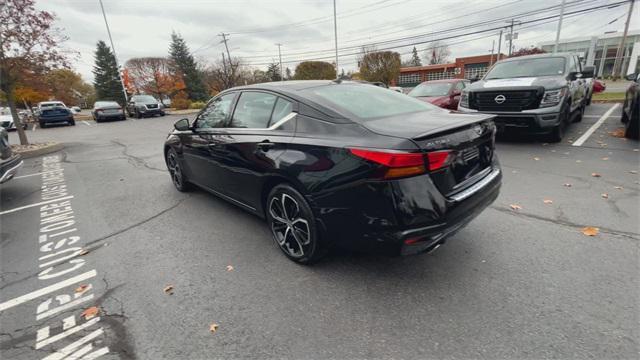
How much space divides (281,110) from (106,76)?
57.2 m

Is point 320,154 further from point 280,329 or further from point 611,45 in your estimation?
point 611,45

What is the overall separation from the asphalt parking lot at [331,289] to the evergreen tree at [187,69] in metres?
47.2

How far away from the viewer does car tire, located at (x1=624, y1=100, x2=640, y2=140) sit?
6.42m

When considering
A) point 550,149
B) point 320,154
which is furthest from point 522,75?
point 320,154

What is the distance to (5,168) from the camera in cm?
473

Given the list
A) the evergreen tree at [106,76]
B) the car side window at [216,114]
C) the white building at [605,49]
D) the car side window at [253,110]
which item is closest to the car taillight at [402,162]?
the car side window at [253,110]

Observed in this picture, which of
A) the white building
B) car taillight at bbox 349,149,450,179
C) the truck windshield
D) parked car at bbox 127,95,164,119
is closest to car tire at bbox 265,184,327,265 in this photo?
car taillight at bbox 349,149,450,179

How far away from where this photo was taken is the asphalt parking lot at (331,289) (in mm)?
1971

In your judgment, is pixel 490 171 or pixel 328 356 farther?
pixel 490 171

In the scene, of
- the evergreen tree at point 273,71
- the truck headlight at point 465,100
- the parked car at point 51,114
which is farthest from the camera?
the evergreen tree at point 273,71

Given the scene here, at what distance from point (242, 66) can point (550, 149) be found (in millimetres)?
55617

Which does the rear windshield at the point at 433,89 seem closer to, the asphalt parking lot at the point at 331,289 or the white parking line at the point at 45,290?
the asphalt parking lot at the point at 331,289

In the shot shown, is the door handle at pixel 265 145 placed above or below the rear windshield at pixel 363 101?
below

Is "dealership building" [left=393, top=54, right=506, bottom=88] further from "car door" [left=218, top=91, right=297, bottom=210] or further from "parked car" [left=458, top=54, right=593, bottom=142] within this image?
"car door" [left=218, top=91, right=297, bottom=210]
